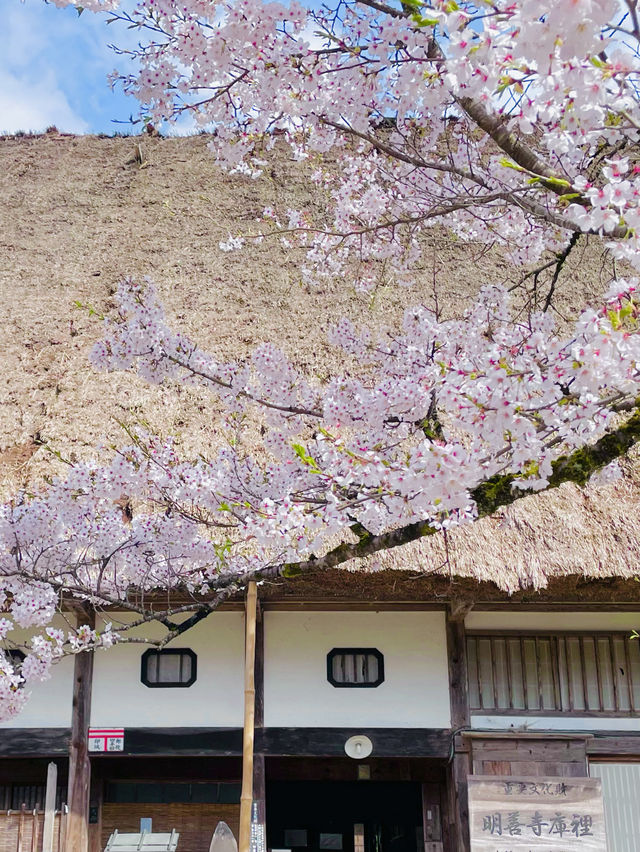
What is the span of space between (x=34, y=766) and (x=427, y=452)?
5.42 m

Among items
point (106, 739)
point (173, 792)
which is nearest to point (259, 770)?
point (106, 739)

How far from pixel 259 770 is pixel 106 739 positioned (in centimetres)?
104

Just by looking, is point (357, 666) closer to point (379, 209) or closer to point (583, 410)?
point (379, 209)

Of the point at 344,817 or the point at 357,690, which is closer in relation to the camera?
the point at 357,690

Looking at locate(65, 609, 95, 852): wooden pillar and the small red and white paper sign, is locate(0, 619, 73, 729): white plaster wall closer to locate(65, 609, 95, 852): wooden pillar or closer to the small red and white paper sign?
locate(65, 609, 95, 852): wooden pillar

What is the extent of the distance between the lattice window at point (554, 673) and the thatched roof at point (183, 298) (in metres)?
0.82

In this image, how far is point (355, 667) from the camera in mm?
6586

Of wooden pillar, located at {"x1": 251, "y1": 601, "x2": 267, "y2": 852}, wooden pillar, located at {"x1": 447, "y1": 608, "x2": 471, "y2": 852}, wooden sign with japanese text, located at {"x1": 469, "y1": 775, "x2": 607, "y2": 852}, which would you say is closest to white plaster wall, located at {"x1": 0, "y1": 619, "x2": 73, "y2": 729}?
wooden pillar, located at {"x1": 251, "y1": 601, "x2": 267, "y2": 852}

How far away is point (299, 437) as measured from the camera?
23.9 ft

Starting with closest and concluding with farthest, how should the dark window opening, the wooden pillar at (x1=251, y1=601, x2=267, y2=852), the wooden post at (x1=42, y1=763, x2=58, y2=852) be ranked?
the wooden post at (x1=42, y1=763, x2=58, y2=852)
the wooden pillar at (x1=251, y1=601, x2=267, y2=852)
the dark window opening

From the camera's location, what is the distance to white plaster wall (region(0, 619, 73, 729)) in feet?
20.9

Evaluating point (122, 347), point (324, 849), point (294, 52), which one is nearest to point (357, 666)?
point (324, 849)

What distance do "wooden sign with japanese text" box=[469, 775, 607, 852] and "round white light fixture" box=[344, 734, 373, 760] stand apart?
2.49 ft

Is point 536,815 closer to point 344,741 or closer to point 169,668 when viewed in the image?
point 344,741
